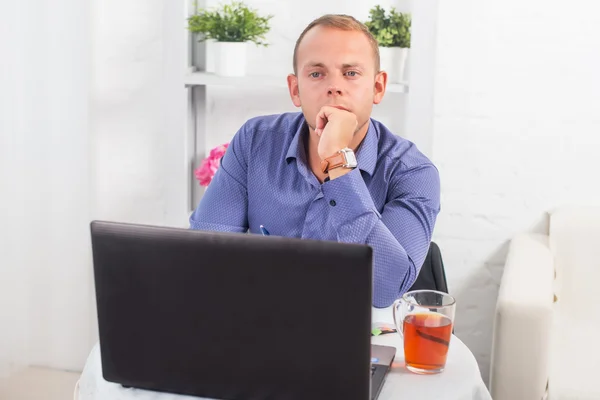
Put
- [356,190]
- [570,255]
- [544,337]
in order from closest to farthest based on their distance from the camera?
[356,190] < [544,337] < [570,255]

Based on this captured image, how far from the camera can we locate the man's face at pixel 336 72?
1714 mm

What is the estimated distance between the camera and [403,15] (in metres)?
2.66

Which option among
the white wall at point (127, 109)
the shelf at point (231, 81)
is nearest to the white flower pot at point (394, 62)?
Answer: the shelf at point (231, 81)

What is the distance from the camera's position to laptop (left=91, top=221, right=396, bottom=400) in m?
1.03

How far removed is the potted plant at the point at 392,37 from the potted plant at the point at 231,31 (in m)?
0.36

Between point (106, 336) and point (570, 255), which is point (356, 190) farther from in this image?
point (570, 255)

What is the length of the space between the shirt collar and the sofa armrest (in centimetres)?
58

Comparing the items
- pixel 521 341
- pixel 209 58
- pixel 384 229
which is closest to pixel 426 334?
pixel 384 229

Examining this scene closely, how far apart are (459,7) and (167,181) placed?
1.11 metres

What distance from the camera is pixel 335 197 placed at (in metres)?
1.56

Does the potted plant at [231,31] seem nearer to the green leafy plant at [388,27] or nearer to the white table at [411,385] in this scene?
the green leafy plant at [388,27]

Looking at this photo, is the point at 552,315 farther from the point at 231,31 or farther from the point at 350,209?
the point at 231,31

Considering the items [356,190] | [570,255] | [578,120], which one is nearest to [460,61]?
[578,120]

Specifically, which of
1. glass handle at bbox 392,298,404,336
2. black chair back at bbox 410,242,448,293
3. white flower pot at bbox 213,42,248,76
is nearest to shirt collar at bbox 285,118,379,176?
black chair back at bbox 410,242,448,293
